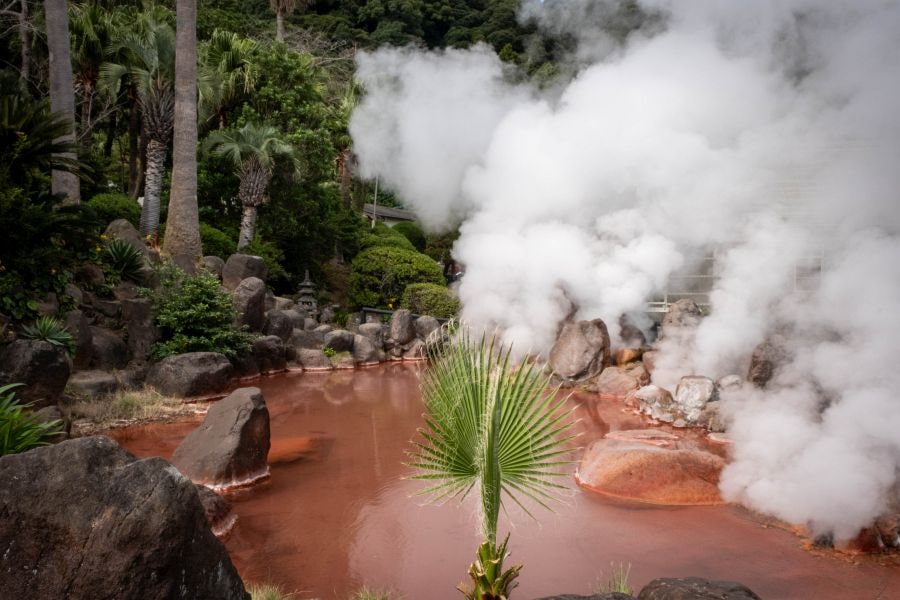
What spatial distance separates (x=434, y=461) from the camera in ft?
11.2

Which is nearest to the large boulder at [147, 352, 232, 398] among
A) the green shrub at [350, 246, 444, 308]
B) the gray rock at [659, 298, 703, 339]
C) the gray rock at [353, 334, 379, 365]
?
the gray rock at [353, 334, 379, 365]

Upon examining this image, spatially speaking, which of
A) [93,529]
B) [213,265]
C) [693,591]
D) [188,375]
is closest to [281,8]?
[213,265]

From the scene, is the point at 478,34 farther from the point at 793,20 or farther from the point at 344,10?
the point at 344,10

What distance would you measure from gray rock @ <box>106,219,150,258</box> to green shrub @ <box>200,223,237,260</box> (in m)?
3.06

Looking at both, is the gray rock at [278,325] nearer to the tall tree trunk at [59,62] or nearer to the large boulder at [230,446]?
the tall tree trunk at [59,62]

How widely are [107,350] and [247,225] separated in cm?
770

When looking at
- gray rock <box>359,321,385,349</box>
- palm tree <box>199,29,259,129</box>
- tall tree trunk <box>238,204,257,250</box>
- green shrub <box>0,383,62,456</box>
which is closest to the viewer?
green shrub <box>0,383,62,456</box>

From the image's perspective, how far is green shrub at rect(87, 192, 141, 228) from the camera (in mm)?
15406

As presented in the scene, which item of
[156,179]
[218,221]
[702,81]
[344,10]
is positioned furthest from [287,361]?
[344,10]

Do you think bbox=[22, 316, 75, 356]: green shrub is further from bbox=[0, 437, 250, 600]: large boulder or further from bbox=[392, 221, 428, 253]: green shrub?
bbox=[392, 221, 428, 253]: green shrub

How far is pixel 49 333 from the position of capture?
343 inches

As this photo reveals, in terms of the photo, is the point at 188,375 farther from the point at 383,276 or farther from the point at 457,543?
the point at 383,276

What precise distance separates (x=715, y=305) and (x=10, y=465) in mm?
10781

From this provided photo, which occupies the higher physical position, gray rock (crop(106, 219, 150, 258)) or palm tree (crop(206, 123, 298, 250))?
palm tree (crop(206, 123, 298, 250))
